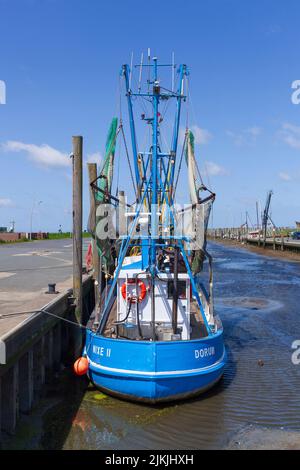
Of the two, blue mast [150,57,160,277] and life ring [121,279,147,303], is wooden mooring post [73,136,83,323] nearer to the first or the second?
life ring [121,279,147,303]

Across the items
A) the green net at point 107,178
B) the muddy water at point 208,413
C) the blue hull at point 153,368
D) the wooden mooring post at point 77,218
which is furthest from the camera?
the wooden mooring post at point 77,218

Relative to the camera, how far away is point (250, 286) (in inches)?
1294

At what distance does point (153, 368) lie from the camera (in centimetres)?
990

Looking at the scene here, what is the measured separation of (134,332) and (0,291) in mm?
Result: 5884

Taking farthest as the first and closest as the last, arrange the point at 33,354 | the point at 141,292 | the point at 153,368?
the point at 141,292 < the point at 33,354 < the point at 153,368

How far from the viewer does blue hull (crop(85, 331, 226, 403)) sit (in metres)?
9.95

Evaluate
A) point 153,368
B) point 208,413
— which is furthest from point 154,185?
point 208,413

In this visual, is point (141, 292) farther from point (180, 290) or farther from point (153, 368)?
point (153, 368)

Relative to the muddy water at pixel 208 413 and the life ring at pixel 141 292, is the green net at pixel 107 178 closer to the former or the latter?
the life ring at pixel 141 292

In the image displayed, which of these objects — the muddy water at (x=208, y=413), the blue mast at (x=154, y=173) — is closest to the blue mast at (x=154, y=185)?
the blue mast at (x=154, y=173)

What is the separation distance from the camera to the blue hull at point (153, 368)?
32.7 feet

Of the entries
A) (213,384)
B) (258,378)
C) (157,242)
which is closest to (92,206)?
(157,242)
